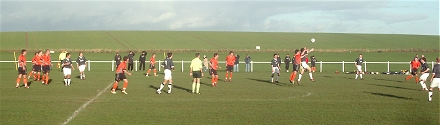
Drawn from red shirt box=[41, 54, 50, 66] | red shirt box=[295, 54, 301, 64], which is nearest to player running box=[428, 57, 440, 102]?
red shirt box=[295, 54, 301, 64]

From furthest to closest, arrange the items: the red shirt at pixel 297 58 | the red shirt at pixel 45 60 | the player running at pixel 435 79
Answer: the red shirt at pixel 45 60, the red shirt at pixel 297 58, the player running at pixel 435 79

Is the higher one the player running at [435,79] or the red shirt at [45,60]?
the red shirt at [45,60]

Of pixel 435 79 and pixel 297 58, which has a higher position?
pixel 297 58

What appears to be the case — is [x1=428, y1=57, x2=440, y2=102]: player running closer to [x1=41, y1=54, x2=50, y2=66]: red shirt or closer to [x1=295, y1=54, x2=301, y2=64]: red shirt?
[x1=295, y1=54, x2=301, y2=64]: red shirt

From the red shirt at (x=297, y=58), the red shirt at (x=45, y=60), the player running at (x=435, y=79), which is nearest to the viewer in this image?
the player running at (x=435, y=79)

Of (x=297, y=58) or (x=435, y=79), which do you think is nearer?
(x=435, y=79)

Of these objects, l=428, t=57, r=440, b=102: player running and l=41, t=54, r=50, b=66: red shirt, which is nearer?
l=428, t=57, r=440, b=102: player running

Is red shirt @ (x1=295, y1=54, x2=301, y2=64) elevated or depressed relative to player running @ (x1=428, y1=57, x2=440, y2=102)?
elevated

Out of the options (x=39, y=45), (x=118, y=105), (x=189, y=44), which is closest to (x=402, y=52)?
(x=189, y=44)

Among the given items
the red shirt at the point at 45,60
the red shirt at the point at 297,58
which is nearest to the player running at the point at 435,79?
the red shirt at the point at 297,58

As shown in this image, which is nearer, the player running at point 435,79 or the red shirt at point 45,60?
the player running at point 435,79

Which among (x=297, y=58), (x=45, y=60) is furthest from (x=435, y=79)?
(x=45, y=60)

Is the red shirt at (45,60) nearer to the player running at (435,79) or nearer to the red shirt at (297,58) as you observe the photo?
the red shirt at (297,58)

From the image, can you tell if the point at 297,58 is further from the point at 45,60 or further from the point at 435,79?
the point at 45,60
